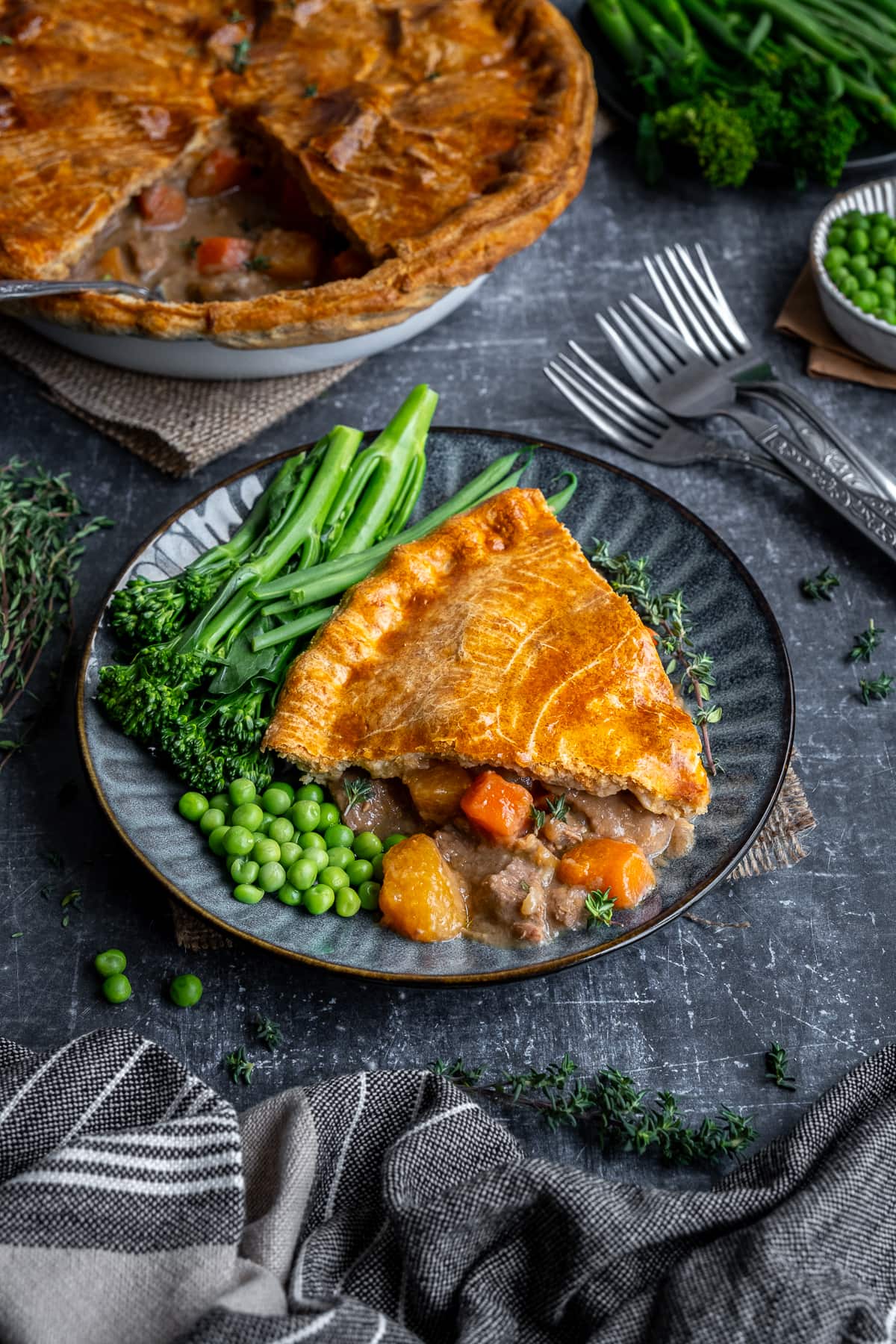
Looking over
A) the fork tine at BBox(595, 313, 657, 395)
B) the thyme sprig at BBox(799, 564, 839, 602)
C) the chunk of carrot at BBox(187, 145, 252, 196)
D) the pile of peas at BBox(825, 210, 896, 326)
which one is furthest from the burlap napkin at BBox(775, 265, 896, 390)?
the chunk of carrot at BBox(187, 145, 252, 196)

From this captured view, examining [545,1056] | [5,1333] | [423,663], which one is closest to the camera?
[5,1333]

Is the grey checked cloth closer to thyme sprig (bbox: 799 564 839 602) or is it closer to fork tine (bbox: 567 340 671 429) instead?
thyme sprig (bbox: 799 564 839 602)

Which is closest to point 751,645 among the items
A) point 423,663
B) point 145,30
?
point 423,663

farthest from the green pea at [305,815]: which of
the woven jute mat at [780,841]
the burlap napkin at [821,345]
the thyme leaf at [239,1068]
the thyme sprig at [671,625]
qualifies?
the burlap napkin at [821,345]

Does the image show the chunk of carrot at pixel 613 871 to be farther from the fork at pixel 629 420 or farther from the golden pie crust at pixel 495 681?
the fork at pixel 629 420

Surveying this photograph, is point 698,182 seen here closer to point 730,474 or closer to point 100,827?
point 730,474

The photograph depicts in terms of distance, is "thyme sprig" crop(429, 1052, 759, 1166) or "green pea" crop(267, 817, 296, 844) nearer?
"thyme sprig" crop(429, 1052, 759, 1166)

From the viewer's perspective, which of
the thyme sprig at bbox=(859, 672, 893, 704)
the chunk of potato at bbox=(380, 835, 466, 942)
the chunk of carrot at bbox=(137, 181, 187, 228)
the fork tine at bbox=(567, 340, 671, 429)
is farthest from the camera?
the chunk of carrot at bbox=(137, 181, 187, 228)
